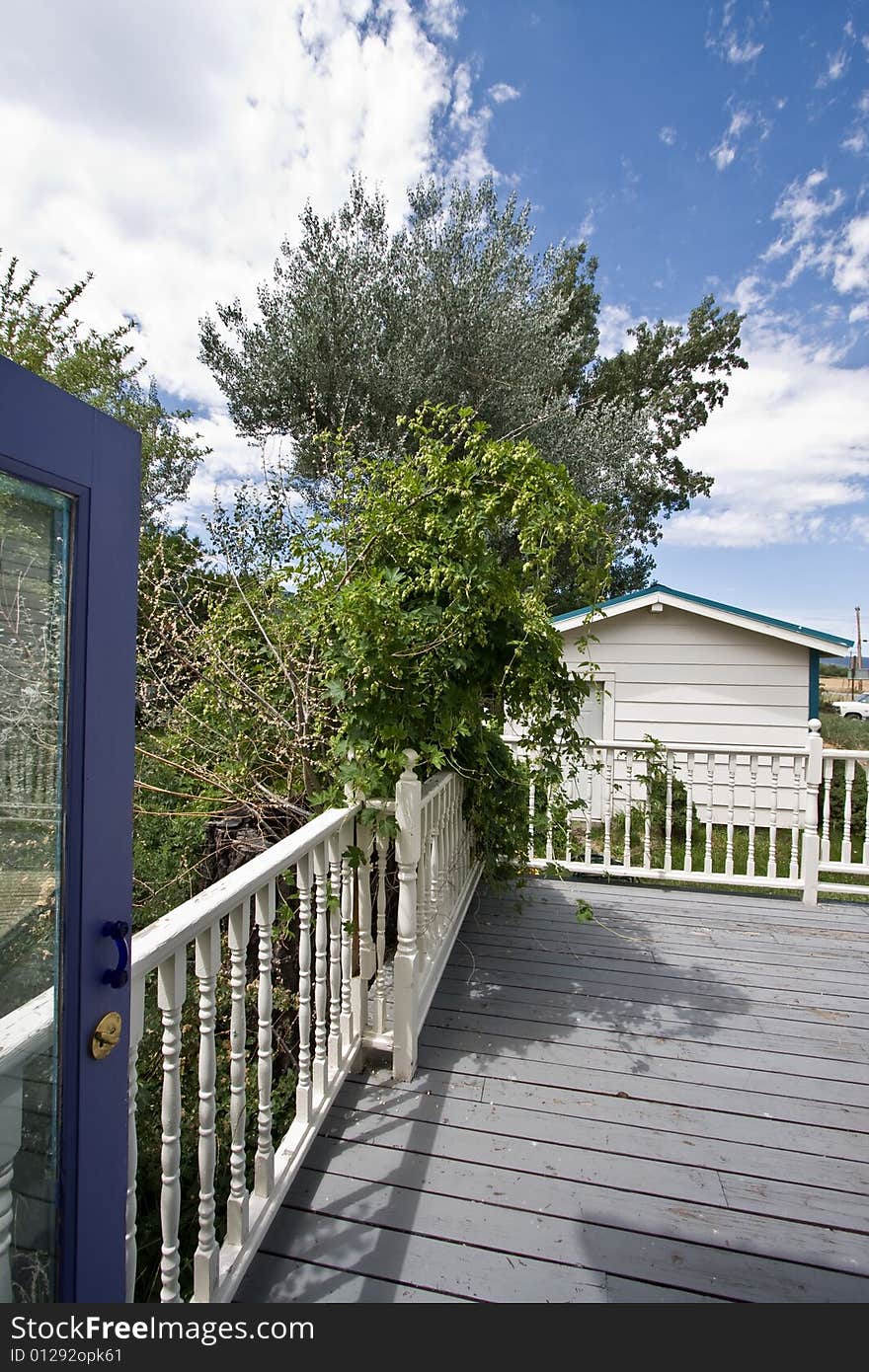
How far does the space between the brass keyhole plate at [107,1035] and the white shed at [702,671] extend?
5.67 metres

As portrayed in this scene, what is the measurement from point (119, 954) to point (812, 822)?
4064mm

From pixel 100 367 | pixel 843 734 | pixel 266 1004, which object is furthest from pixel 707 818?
pixel 843 734

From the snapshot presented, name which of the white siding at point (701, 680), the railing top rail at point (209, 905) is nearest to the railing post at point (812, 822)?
the white siding at point (701, 680)

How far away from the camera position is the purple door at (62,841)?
0.82m

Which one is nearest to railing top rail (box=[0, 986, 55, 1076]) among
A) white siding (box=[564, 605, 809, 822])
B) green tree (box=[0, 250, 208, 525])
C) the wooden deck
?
the wooden deck

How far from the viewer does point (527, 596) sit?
2.37 m

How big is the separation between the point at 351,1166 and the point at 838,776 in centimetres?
758

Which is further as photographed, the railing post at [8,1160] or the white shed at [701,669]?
the white shed at [701,669]

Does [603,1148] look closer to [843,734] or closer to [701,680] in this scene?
[701,680]

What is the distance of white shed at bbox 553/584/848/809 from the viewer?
631 cm

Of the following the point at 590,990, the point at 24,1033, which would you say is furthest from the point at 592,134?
the point at 24,1033

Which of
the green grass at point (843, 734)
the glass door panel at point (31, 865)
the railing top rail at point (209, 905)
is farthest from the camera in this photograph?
the green grass at point (843, 734)

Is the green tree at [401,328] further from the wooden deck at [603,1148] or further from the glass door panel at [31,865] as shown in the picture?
the glass door panel at [31,865]

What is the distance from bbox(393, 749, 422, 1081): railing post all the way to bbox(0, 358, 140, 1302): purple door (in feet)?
3.81
